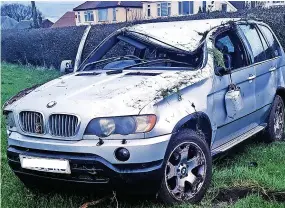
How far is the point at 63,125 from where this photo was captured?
344 cm

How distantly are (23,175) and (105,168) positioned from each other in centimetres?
88

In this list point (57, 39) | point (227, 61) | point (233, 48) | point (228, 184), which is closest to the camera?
point (228, 184)

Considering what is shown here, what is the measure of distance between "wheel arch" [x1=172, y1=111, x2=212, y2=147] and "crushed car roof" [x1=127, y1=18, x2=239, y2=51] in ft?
2.80

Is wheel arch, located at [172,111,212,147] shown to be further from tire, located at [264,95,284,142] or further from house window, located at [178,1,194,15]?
house window, located at [178,1,194,15]

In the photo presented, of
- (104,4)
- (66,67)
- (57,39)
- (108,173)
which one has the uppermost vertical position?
(104,4)

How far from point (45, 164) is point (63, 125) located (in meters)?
0.35

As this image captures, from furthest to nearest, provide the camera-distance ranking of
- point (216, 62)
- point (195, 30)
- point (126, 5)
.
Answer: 1. point (126, 5)
2. point (195, 30)
3. point (216, 62)

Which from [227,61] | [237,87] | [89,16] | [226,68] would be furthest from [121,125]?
[89,16]

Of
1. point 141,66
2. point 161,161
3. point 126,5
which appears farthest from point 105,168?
point 126,5

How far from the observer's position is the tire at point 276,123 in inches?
217

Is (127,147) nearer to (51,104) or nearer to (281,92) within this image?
(51,104)

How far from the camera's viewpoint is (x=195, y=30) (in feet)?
15.9

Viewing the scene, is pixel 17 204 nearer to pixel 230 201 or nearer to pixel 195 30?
pixel 230 201

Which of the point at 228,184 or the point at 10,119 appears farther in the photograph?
the point at 228,184
